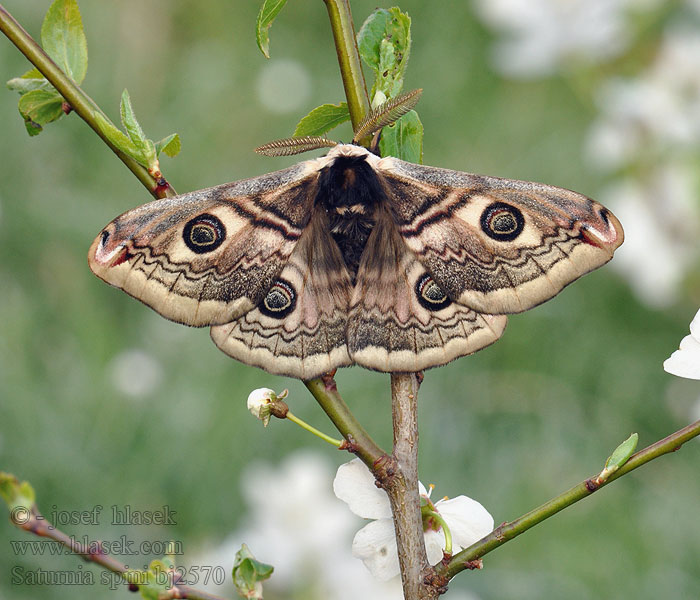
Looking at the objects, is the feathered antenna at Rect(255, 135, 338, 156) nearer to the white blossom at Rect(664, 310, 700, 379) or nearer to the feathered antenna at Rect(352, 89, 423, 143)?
the feathered antenna at Rect(352, 89, 423, 143)

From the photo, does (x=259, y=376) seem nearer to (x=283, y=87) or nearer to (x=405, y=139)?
A: (x=283, y=87)

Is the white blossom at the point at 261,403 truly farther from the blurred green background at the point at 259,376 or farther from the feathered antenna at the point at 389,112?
the blurred green background at the point at 259,376

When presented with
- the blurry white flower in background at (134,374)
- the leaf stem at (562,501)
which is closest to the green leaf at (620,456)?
the leaf stem at (562,501)

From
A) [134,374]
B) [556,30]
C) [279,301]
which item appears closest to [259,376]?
[134,374]

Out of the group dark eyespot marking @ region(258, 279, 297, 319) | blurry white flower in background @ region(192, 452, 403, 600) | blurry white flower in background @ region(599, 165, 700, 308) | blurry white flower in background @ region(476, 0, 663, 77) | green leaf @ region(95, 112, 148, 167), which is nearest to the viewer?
green leaf @ region(95, 112, 148, 167)

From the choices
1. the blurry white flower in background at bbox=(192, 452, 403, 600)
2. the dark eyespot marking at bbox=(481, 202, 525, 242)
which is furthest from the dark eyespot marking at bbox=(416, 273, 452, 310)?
the blurry white flower in background at bbox=(192, 452, 403, 600)

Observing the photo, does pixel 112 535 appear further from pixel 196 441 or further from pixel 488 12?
pixel 488 12
